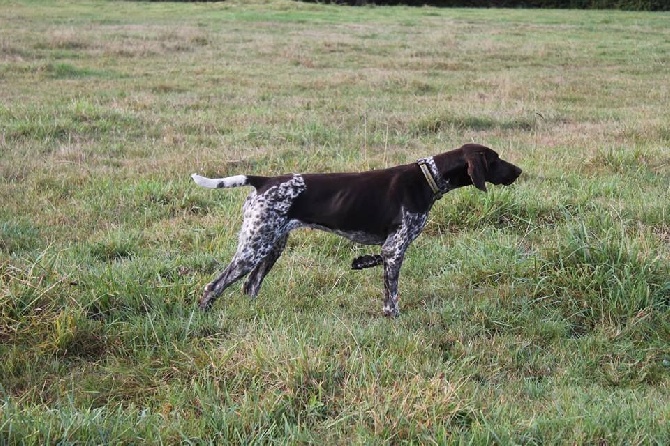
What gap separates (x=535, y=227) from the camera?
6.57 meters

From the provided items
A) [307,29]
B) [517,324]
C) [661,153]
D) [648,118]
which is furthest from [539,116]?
[307,29]

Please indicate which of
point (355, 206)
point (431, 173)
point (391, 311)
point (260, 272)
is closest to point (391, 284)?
point (391, 311)

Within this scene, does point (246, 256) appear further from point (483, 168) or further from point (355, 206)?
point (483, 168)

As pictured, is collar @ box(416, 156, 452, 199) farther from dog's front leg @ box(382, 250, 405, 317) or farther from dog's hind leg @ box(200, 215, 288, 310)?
dog's hind leg @ box(200, 215, 288, 310)

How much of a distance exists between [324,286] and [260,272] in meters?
0.53

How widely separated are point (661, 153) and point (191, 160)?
18.9 ft

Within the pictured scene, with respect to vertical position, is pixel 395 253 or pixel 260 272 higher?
pixel 395 253

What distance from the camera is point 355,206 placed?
16.7ft

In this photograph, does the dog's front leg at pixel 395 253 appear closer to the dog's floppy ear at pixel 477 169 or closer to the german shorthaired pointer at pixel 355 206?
the german shorthaired pointer at pixel 355 206

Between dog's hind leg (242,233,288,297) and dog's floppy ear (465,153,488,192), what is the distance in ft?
4.58

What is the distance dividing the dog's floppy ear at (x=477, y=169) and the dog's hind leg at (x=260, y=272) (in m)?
1.40

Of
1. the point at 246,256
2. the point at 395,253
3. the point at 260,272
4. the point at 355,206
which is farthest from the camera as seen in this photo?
the point at 260,272

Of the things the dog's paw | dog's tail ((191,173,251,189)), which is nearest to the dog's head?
the dog's paw

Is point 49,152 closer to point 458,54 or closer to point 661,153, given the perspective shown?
point 661,153
